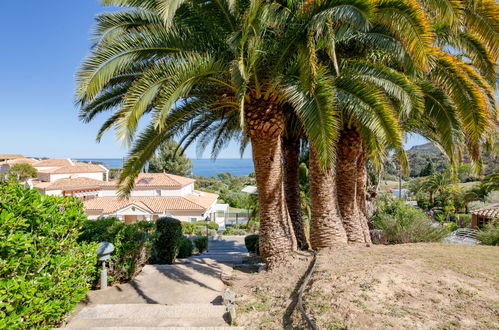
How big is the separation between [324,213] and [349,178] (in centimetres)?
168

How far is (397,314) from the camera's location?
12.9 feet

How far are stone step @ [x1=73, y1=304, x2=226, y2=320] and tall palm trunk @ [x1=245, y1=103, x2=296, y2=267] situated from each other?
2538 millimetres

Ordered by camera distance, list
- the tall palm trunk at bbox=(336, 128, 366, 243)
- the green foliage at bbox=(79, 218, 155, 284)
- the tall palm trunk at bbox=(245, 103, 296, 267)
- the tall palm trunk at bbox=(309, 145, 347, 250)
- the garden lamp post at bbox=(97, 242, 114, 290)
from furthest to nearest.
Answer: the tall palm trunk at bbox=(336, 128, 366, 243)
the tall palm trunk at bbox=(309, 145, 347, 250)
the tall palm trunk at bbox=(245, 103, 296, 267)
the green foliage at bbox=(79, 218, 155, 284)
the garden lamp post at bbox=(97, 242, 114, 290)

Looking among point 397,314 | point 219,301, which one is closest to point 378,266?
point 397,314

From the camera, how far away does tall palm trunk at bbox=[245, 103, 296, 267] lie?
6.93m

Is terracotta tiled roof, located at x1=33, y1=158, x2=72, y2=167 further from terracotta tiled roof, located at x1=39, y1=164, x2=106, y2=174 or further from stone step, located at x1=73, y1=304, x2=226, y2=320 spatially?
stone step, located at x1=73, y1=304, x2=226, y2=320

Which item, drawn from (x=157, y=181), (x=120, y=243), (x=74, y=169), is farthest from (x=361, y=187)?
(x=74, y=169)

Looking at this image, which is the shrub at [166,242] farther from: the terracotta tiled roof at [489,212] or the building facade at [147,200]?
the terracotta tiled roof at [489,212]

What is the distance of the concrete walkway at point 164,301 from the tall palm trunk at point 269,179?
147cm

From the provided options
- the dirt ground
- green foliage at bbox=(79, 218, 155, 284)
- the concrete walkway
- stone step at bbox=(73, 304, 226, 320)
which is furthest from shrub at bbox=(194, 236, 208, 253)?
stone step at bbox=(73, 304, 226, 320)

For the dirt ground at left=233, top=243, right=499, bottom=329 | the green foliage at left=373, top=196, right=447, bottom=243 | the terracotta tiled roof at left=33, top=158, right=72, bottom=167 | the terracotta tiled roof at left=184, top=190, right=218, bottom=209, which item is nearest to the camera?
the dirt ground at left=233, top=243, right=499, bottom=329

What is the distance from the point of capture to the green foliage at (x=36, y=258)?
292 centimetres

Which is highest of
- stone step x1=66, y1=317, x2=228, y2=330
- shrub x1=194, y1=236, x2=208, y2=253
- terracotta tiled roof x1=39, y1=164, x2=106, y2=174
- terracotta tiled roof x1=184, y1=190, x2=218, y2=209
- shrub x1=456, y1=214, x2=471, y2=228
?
terracotta tiled roof x1=39, y1=164, x2=106, y2=174

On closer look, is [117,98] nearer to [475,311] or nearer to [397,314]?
[397,314]
